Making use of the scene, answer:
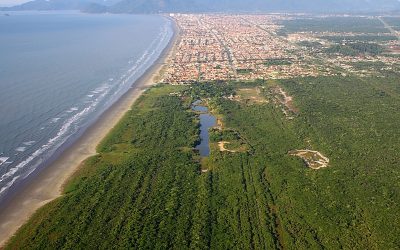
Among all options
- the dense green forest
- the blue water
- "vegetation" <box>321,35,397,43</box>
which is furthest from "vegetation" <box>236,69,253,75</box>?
"vegetation" <box>321,35,397,43</box>

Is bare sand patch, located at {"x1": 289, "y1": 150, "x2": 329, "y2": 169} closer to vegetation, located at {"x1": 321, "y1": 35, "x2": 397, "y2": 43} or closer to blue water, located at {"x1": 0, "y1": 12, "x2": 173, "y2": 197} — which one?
blue water, located at {"x1": 0, "y1": 12, "x2": 173, "y2": 197}

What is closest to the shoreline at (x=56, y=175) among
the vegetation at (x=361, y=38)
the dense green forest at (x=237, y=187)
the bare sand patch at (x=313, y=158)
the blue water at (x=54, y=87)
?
the dense green forest at (x=237, y=187)

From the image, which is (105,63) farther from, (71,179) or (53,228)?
(53,228)

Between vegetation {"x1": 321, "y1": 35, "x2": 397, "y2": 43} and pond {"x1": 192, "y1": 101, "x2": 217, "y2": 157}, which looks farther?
vegetation {"x1": 321, "y1": 35, "x2": 397, "y2": 43}

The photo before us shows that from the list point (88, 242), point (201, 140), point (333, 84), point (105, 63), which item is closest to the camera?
point (88, 242)

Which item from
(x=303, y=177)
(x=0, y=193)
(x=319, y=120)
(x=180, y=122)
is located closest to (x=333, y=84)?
(x=319, y=120)

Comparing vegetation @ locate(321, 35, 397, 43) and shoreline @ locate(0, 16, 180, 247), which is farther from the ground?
vegetation @ locate(321, 35, 397, 43)

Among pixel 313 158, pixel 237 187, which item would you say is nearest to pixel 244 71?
pixel 313 158

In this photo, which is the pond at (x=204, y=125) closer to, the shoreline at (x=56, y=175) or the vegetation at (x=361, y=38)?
the shoreline at (x=56, y=175)
